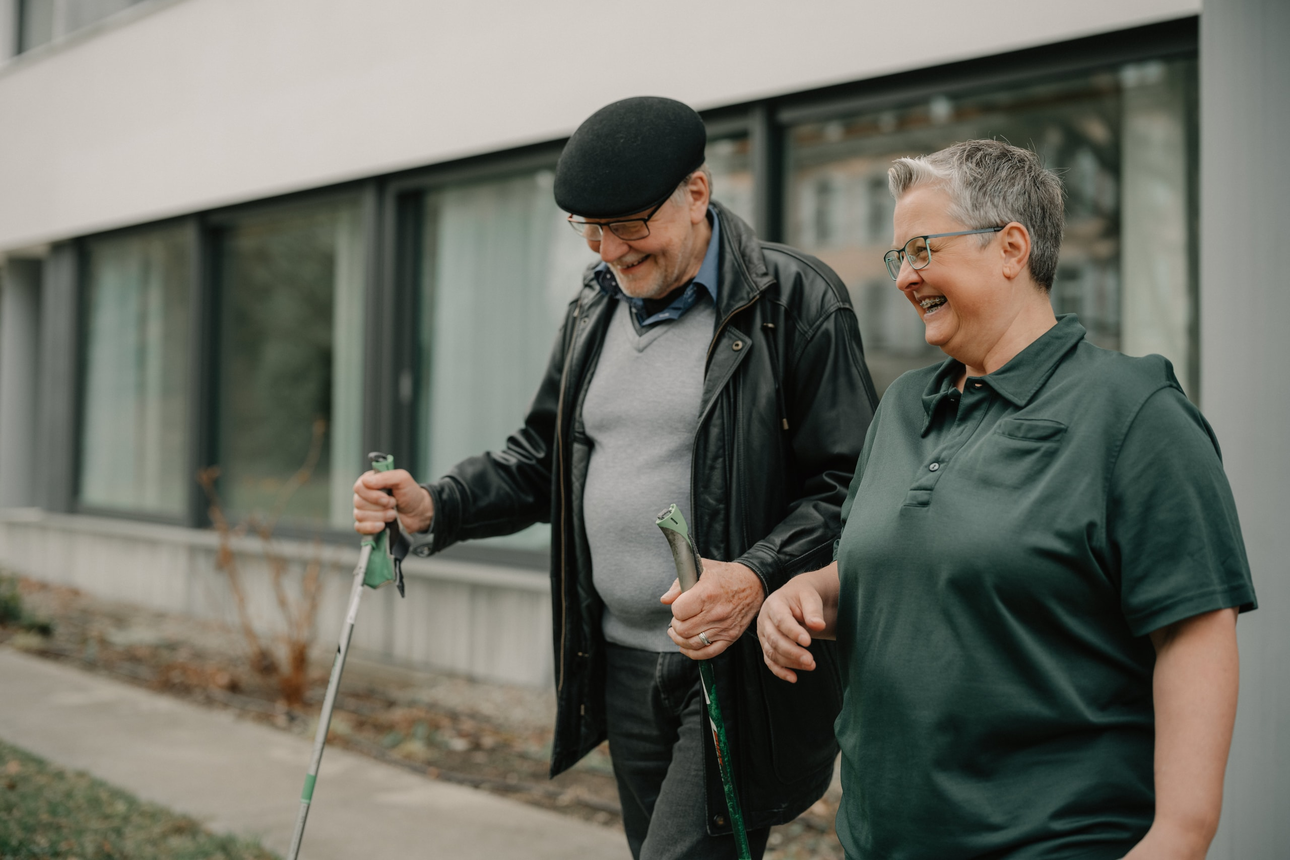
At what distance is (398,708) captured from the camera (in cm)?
608

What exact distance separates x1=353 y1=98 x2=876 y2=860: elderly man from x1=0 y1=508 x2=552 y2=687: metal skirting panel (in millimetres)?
3040

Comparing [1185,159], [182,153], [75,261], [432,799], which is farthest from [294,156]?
[1185,159]

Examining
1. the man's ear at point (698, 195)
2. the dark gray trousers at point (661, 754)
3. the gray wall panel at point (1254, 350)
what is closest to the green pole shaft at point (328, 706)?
the dark gray trousers at point (661, 754)

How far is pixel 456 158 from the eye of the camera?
707cm

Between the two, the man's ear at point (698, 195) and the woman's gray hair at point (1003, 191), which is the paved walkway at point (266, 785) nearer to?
the man's ear at point (698, 195)

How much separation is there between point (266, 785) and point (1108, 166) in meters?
4.38

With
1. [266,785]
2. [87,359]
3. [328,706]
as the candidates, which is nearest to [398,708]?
[266,785]

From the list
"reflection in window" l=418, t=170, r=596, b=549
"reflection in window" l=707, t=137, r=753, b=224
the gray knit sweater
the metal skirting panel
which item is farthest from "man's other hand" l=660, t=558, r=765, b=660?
"reflection in window" l=418, t=170, r=596, b=549

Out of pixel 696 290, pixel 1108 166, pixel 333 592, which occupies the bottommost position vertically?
pixel 333 592

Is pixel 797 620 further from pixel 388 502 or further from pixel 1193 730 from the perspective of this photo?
pixel 388 502

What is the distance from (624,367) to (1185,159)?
3.18 meters

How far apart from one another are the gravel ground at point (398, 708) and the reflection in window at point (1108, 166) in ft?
7.47

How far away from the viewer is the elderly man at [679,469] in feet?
7.53

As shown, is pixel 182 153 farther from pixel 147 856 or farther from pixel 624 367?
pixel 624 367
